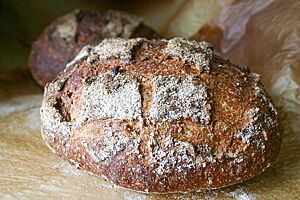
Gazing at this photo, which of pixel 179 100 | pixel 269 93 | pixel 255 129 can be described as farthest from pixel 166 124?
pixel 269 93

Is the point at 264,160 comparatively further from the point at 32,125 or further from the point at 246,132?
the point at 32,125

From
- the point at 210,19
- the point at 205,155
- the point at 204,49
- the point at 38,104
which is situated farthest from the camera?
the point at 210,19

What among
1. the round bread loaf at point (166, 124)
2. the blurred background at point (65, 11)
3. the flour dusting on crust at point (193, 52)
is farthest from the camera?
the blurred background at point (65, 11)

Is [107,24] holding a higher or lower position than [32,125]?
higher

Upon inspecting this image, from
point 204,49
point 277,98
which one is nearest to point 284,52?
point 277,98

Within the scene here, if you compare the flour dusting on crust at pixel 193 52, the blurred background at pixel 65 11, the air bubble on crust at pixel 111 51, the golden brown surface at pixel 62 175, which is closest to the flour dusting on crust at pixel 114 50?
the air bubble on crust at pixel 111 51

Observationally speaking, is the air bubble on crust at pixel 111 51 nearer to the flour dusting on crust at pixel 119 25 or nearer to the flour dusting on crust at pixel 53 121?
the flour dusting on crust at pixel 53 121

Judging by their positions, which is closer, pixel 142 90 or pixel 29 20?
pixel 142 90
